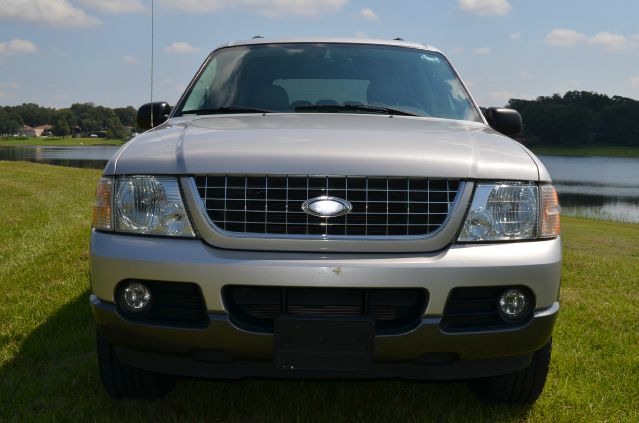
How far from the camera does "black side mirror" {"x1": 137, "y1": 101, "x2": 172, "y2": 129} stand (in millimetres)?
4105

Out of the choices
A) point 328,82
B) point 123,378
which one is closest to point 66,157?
point 328,82

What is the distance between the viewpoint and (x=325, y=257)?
7.93ft

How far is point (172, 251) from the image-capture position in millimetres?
2453

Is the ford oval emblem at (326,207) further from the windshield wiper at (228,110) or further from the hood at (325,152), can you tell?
the windshield wiper at (228,110)

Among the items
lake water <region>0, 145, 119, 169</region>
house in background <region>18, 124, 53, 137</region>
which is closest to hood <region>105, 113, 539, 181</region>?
lake water <region>0, 145, 119, 169</region>

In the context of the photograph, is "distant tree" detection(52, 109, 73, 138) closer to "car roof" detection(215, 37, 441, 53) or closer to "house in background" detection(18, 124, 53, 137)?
"house in background" detection(18, 124, 53, 137)

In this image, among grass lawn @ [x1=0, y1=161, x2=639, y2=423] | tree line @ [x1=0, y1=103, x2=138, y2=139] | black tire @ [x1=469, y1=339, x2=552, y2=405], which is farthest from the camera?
tree line @ [x1=0, y1=103, x2=138, y2=139]

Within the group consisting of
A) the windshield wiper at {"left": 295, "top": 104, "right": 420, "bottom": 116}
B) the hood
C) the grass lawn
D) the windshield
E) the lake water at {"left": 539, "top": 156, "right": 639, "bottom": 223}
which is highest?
the windshield

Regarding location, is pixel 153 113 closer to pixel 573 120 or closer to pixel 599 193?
pixel 599 193

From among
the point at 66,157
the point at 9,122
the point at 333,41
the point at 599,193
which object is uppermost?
the point at 9,122

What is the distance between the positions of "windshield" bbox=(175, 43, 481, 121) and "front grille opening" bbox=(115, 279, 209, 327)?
138 centimetres

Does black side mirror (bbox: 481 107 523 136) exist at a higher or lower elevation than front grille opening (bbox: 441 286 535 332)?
higher

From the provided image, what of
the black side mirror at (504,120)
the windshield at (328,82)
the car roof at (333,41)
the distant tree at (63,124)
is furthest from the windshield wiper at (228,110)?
the distant tree at (63,124)

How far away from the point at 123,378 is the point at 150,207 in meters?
0.89
